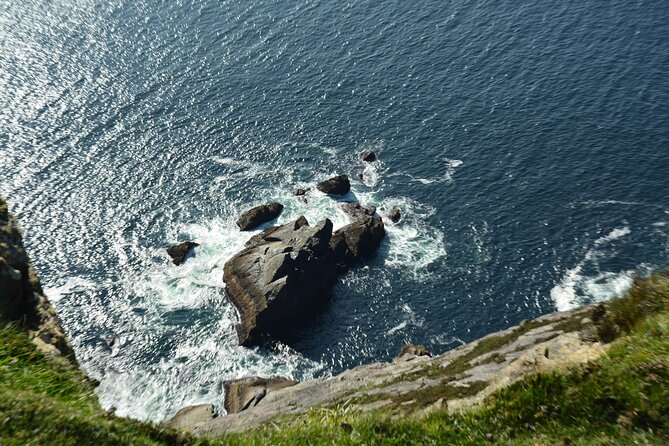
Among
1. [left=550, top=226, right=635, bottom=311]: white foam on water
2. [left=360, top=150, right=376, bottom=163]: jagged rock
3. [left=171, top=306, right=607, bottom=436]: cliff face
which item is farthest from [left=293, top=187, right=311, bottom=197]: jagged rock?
[left=171, top=306, right=607, bottom=436]: cliff face

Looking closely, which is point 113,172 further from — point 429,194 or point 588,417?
point 588,417

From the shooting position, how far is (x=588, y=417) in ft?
50.5

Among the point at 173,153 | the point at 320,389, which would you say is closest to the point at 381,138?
the point at 173,153

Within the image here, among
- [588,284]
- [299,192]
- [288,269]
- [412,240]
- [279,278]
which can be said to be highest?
[299,192]

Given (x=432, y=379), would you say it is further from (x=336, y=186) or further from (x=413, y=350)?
(x=336, y=186)

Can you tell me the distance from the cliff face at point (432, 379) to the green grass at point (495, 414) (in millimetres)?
5585

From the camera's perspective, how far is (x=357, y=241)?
74.7 meters

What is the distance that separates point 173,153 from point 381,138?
3336 cm

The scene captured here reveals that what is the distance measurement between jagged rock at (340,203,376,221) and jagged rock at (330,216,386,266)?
268cm

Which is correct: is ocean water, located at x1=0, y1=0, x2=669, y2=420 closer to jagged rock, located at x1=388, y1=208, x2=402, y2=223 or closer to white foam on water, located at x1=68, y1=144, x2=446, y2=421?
white foam on water, located at x1=68, y1=144, x2=446, y2=421

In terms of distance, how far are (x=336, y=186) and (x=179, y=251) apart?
23664 millimetres

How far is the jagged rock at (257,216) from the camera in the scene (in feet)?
260

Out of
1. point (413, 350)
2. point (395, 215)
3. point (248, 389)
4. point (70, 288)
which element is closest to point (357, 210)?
point (395, 215)

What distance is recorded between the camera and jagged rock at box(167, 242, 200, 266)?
75125mm
